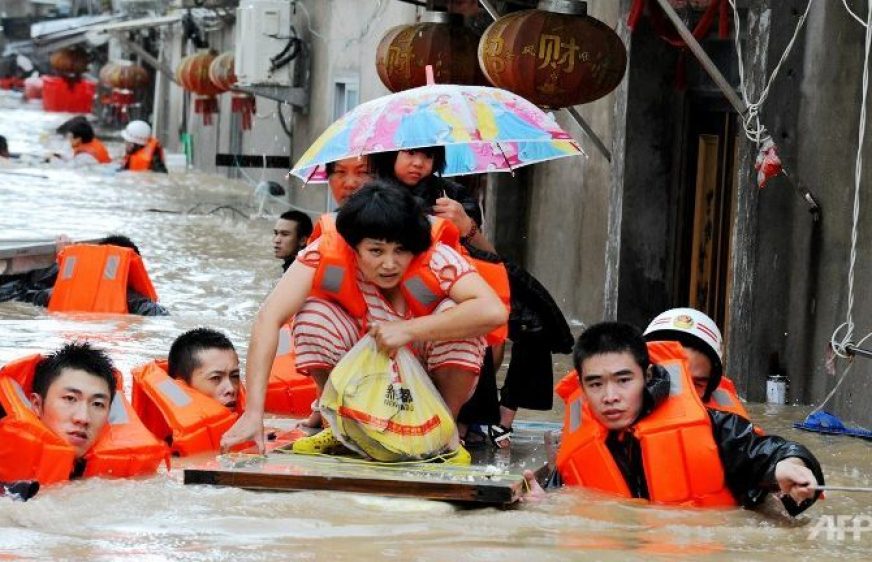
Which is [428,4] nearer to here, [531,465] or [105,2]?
[531,465]

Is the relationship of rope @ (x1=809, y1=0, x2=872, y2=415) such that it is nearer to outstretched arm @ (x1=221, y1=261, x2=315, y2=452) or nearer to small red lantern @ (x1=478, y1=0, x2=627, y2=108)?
small red lantern @ (x1=478, y1=0, x2=627, y2=108)

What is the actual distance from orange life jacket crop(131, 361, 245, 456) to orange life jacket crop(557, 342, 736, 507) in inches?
74.6

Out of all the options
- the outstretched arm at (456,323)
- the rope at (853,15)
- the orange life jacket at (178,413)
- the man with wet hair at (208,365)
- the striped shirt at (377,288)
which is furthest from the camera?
the rope at (853,15)

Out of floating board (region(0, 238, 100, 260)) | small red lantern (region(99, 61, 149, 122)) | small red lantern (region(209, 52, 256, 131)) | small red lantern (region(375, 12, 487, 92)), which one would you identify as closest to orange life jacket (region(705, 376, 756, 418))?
small red lantern (region(375, 12, 487, 92))

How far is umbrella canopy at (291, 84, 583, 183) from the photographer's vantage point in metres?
7.25

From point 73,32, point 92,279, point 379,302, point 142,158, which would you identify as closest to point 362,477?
point 379,302

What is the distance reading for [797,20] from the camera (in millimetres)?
9742

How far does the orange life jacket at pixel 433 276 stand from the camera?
6.89m

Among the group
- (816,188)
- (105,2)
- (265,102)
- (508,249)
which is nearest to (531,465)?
(816,188)

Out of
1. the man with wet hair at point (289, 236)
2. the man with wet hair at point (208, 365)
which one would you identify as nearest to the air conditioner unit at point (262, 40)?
the man with wet hair at point (289, 236)

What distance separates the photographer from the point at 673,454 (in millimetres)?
6531

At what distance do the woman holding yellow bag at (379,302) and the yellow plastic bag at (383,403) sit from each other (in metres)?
0.09

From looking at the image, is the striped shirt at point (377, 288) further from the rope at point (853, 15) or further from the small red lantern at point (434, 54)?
the small red lantern at point (434, 54)

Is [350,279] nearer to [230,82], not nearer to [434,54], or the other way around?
[434,54]
